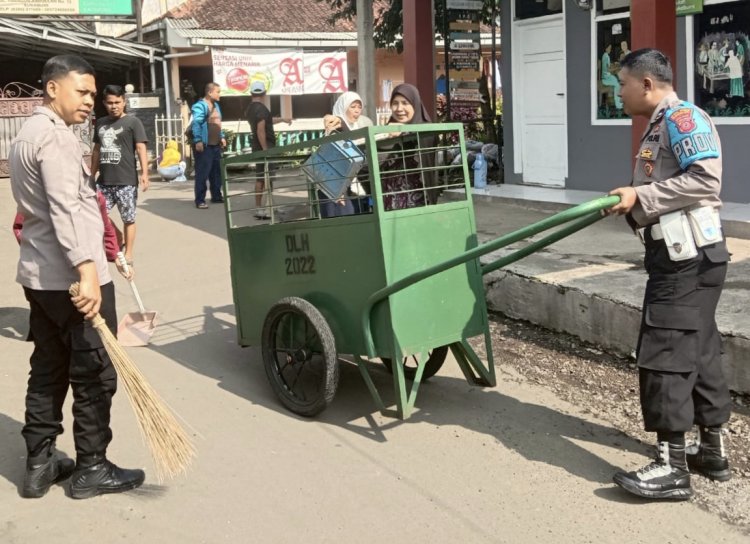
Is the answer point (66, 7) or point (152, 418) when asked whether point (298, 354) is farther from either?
point (66, 7)

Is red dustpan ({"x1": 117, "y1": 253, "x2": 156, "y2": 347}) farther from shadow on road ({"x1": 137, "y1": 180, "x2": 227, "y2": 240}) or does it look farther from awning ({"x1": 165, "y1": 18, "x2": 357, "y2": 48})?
awning ({"x1": 165, "y1": 18, "x2": 357, "y2": 48})

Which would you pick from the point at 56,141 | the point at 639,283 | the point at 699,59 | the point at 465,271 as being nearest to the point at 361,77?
the point at 699,59

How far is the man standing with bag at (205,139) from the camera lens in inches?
480

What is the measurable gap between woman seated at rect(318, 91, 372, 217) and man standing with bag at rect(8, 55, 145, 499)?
57.9 inches

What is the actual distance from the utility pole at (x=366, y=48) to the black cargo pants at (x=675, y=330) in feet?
30.4

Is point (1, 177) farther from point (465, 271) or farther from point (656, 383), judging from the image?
point (656, 383)

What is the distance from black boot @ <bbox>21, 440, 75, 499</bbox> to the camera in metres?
3.61

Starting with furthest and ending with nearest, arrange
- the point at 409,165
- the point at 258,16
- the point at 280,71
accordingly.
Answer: the point at 258,16 → the point at 280,71 → the point at 409,165

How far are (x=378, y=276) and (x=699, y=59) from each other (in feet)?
19.5

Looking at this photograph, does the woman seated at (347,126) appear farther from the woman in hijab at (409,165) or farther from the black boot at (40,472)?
the black boot at (40,472)

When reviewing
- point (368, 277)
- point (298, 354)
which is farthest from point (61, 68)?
Result: point (298, 354)

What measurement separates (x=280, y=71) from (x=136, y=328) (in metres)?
16.1

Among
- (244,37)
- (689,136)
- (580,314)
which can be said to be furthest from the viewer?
(244,37)

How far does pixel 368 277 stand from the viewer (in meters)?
4.12
